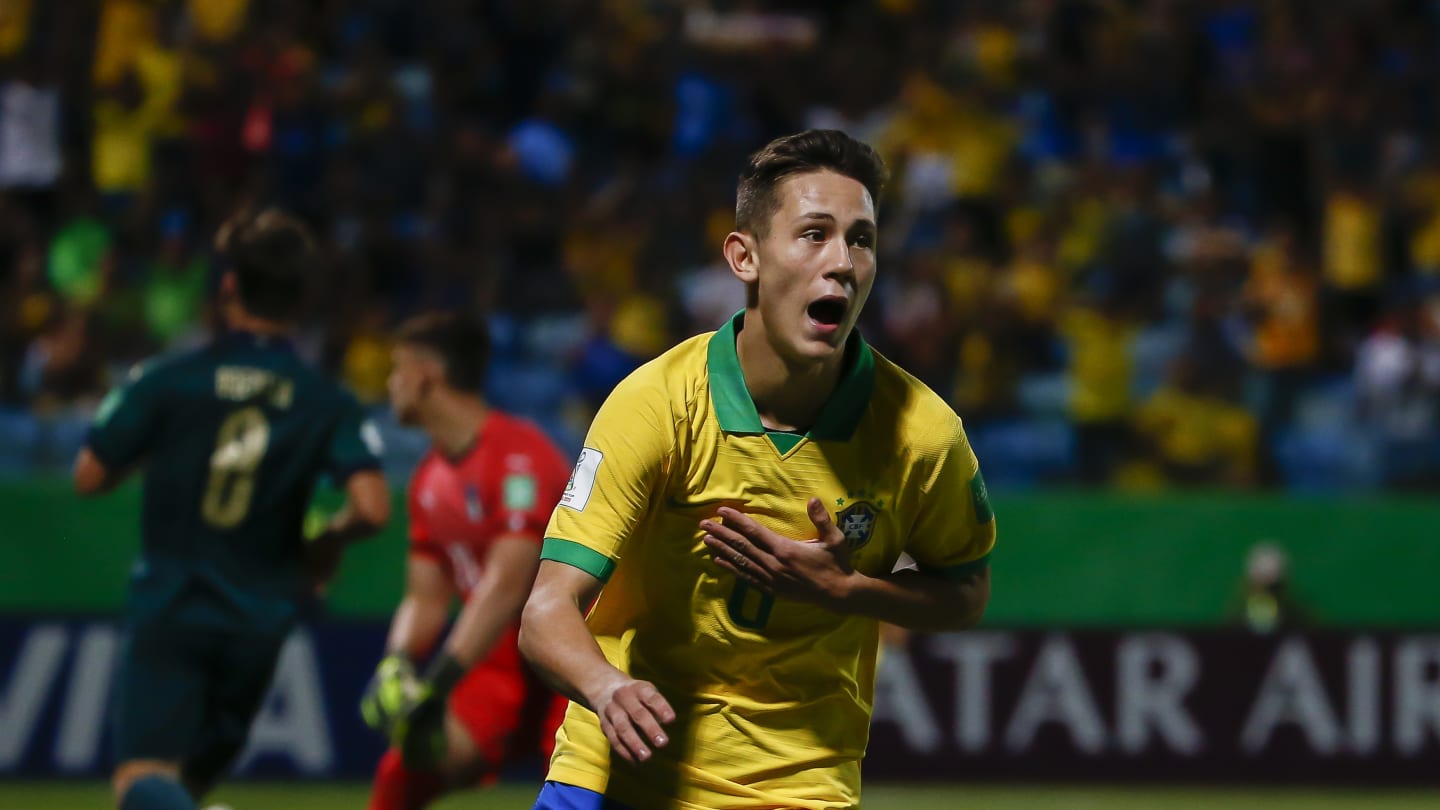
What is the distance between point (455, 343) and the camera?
6840 millimetres

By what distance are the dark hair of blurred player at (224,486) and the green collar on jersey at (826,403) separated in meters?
2.11

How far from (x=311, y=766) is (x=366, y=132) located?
17.0ft

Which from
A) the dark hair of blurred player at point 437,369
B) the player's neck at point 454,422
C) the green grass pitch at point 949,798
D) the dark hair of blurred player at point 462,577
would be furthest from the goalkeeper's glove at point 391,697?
the green grass pitch at point 949,798

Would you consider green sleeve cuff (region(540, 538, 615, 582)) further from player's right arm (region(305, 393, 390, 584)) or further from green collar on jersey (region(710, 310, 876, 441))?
player's right arm (region(305, 393, 390, 584))

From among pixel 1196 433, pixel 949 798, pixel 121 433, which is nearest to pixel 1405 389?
pixel 1196 433

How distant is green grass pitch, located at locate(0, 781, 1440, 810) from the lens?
33.4 ft

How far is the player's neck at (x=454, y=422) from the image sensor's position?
673cm

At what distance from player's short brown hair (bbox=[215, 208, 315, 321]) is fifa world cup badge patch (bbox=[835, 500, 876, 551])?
7.90ft

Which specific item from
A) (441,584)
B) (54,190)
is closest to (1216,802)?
(441,584)

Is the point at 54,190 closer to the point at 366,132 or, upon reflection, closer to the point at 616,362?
the point at 366,132

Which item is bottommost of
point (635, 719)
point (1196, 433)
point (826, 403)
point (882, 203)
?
point (635, 719)

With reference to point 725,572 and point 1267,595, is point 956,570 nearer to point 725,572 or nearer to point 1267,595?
point 725,572

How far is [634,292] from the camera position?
1362 cm

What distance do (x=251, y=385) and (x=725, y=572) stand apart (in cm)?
232
